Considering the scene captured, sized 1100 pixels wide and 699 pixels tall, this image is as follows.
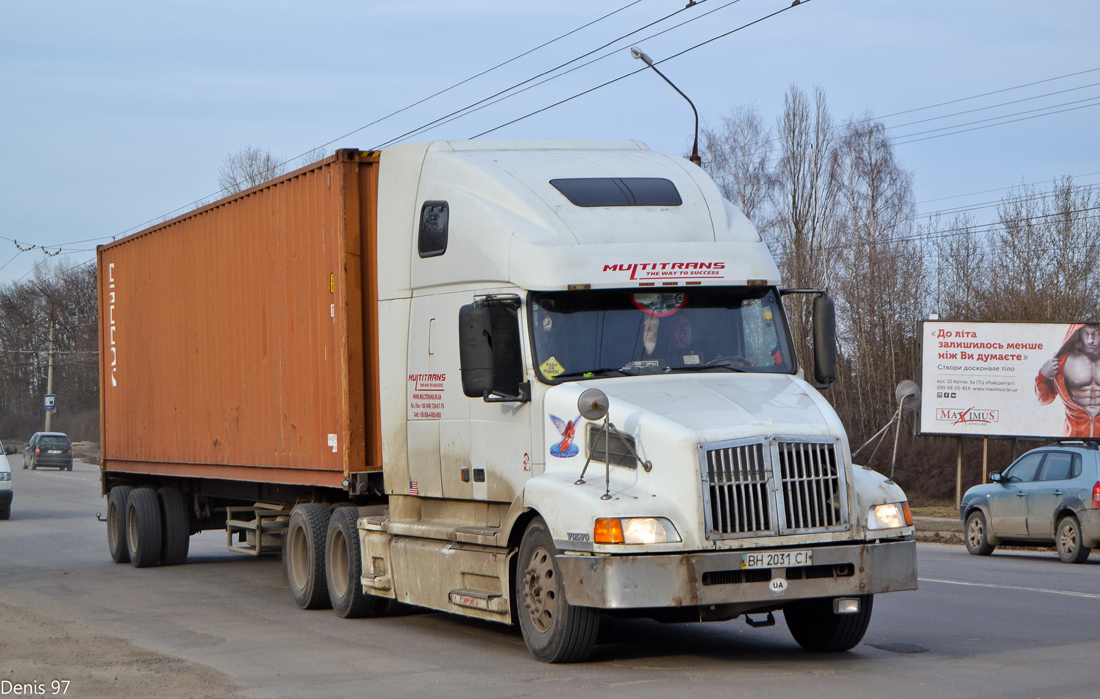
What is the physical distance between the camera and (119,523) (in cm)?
1811

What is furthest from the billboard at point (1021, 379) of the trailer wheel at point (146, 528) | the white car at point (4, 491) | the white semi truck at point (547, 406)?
the white car at point (4, 491)

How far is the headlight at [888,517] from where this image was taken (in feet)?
27.1

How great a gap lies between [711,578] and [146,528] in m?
11.3

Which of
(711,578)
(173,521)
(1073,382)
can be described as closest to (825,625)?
(711,578)

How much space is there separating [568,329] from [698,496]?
176 cm

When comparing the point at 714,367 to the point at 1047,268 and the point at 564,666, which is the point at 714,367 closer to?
the point at 564,666

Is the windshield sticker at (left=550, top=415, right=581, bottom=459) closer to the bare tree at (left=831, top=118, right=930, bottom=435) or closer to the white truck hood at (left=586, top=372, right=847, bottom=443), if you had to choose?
the white truck hood at (left=586, top=372, right=847, bottom=443)

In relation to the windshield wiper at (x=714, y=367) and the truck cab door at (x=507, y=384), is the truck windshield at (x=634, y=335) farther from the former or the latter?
the truck cab door at (x=507, y=384)

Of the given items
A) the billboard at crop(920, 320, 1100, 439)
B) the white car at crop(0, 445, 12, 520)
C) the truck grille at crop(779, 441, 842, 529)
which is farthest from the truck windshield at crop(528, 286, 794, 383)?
the white car at crop(0, 445, 12, 520)

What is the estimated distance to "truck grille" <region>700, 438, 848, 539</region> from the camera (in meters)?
7.90

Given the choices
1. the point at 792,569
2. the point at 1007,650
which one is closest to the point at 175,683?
the point at 792,569

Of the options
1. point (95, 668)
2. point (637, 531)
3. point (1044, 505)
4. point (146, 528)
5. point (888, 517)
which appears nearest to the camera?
point (637, 531)

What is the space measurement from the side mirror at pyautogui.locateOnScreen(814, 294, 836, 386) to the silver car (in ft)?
31.8

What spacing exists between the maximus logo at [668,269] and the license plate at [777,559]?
2166 millimetres
